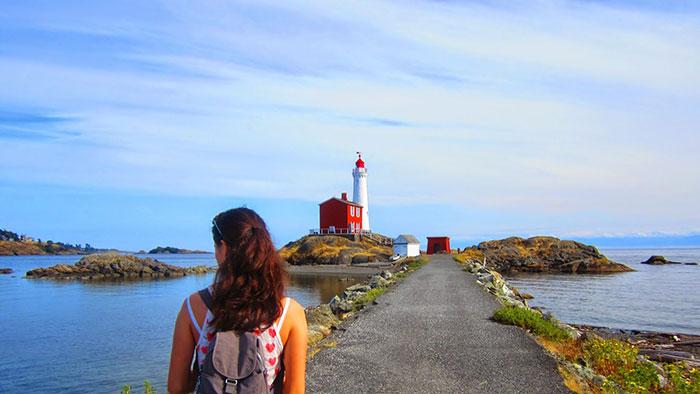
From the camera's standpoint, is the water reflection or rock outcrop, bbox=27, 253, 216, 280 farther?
rock outcrop, bbox=27, 253, 216, 280

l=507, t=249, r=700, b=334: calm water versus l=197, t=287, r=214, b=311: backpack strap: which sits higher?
l=197, t=287, r=214, b=311: backpack strap

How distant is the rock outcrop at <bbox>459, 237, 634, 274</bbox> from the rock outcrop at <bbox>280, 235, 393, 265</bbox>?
8.71 meters

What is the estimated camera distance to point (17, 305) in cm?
3256

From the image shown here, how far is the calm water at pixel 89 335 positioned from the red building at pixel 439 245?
2551 centimetres

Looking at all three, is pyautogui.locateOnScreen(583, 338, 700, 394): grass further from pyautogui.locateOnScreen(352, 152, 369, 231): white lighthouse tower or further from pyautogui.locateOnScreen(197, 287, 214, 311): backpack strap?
pyautogui.locateOnScreen(352, 152, 369, 231): white lighthouse tower

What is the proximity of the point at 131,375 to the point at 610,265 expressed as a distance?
5299 cm

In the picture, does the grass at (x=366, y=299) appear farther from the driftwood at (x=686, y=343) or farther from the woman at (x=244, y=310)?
the woman at (x=244, y=310)

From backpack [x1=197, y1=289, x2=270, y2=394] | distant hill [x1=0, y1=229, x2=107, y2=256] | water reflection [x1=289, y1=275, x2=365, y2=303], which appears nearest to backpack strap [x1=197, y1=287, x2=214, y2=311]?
backpack [x1=197, y1=289, x2=270, y2=394]

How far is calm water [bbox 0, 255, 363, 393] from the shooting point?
14492mm

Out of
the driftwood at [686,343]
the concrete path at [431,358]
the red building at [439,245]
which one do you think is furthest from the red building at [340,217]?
the concrete path at [431,358]

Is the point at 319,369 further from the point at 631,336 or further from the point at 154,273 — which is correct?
the point at 154,273

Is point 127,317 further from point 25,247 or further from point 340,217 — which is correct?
point 25,247

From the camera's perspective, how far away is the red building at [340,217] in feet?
208

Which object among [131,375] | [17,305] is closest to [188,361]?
[131,375]
